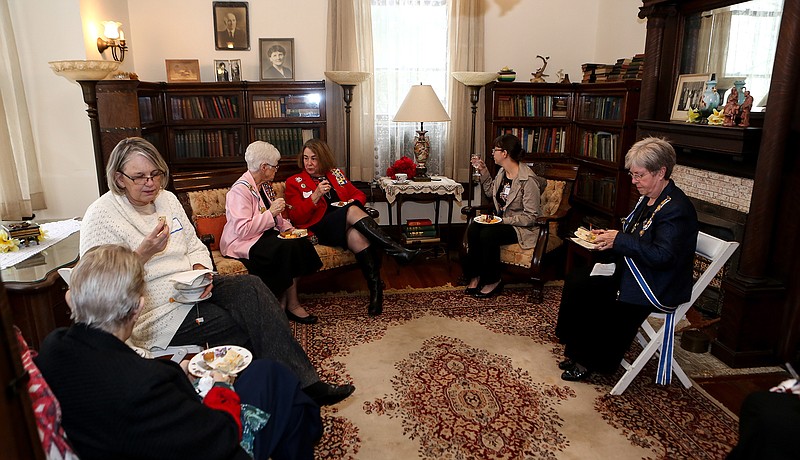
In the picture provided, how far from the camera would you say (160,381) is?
144 cm

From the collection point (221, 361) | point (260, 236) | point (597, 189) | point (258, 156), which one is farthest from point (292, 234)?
point (597, 189)

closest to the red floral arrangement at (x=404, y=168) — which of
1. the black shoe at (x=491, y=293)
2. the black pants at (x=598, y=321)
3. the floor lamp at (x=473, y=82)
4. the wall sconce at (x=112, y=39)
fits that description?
the floor lamp at (x=473, y=82)

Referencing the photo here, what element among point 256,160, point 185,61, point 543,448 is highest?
point 185,61

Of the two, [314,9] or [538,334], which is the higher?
[314,9]

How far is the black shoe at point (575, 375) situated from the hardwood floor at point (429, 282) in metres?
0.63

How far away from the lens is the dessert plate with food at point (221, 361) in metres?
2.01

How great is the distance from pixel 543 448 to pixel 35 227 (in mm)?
2803

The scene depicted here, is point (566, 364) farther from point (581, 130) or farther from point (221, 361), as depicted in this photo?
point (581, 130)

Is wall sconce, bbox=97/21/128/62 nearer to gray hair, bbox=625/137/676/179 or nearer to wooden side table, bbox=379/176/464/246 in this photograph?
wooden side table, bbox=379/176/464/246

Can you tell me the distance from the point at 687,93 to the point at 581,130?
169cm

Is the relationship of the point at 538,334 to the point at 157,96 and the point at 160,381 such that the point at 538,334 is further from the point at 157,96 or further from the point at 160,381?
the point at 157,96

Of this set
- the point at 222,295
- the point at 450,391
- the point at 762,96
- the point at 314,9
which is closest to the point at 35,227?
the point at 222,295

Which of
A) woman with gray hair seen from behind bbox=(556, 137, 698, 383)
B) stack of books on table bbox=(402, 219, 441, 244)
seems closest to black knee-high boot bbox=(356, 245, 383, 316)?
stack of books on table bbox=(402, 219, 441, 244)

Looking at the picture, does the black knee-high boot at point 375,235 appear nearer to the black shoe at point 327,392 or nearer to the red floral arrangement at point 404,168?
the red floral arrangement at point 404,168
